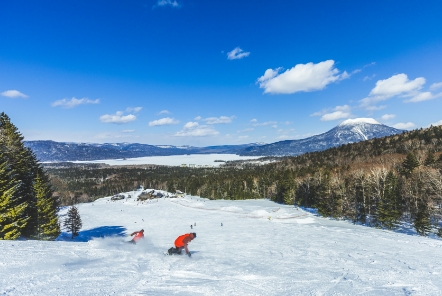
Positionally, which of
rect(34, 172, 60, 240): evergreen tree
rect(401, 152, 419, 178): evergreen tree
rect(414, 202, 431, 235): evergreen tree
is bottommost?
rect(414, 202, 431, 235): evergreen tree

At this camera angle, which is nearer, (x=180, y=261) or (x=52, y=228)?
(x=180, y=261)

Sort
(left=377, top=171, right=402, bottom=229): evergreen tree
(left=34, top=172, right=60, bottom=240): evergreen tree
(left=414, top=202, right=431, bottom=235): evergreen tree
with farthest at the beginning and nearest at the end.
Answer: (left=377, top=171, right=402, bottom=229): evergreen tree → (left=414, top=202, right=431, bottom=235): evergreen tree → (left=34, top=172, right=60, bottom=240): evergreen tree

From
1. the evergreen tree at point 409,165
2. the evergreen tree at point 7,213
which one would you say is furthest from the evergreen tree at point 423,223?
the evergreen tree at point 7,213

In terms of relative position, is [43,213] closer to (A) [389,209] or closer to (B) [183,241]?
(B) [183,241]

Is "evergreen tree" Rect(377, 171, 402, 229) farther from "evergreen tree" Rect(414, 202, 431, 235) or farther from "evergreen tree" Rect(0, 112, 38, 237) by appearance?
"evergreen tree" Rect(0, 112, 38, 237)

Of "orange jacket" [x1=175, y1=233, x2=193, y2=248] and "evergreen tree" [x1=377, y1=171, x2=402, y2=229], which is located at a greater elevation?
"orange jacket" [x1=175, y1=233, x2=193, y2=248]

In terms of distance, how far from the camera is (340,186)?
5316 centimetres

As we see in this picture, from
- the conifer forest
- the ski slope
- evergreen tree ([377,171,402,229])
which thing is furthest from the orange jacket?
evergreen tree ([377,171,402,229])

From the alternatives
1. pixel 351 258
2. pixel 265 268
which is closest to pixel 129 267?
pixel 265 268

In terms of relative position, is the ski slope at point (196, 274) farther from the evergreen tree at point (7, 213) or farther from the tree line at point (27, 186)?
the tree line at point (27, 186)

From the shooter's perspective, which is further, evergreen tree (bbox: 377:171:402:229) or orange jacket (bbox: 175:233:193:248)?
evergreen tree (bbox: 377:171:402:229)

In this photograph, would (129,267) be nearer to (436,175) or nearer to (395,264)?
(395,264)

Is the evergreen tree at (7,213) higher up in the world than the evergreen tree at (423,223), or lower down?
higher up

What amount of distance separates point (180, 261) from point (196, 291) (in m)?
4.84
